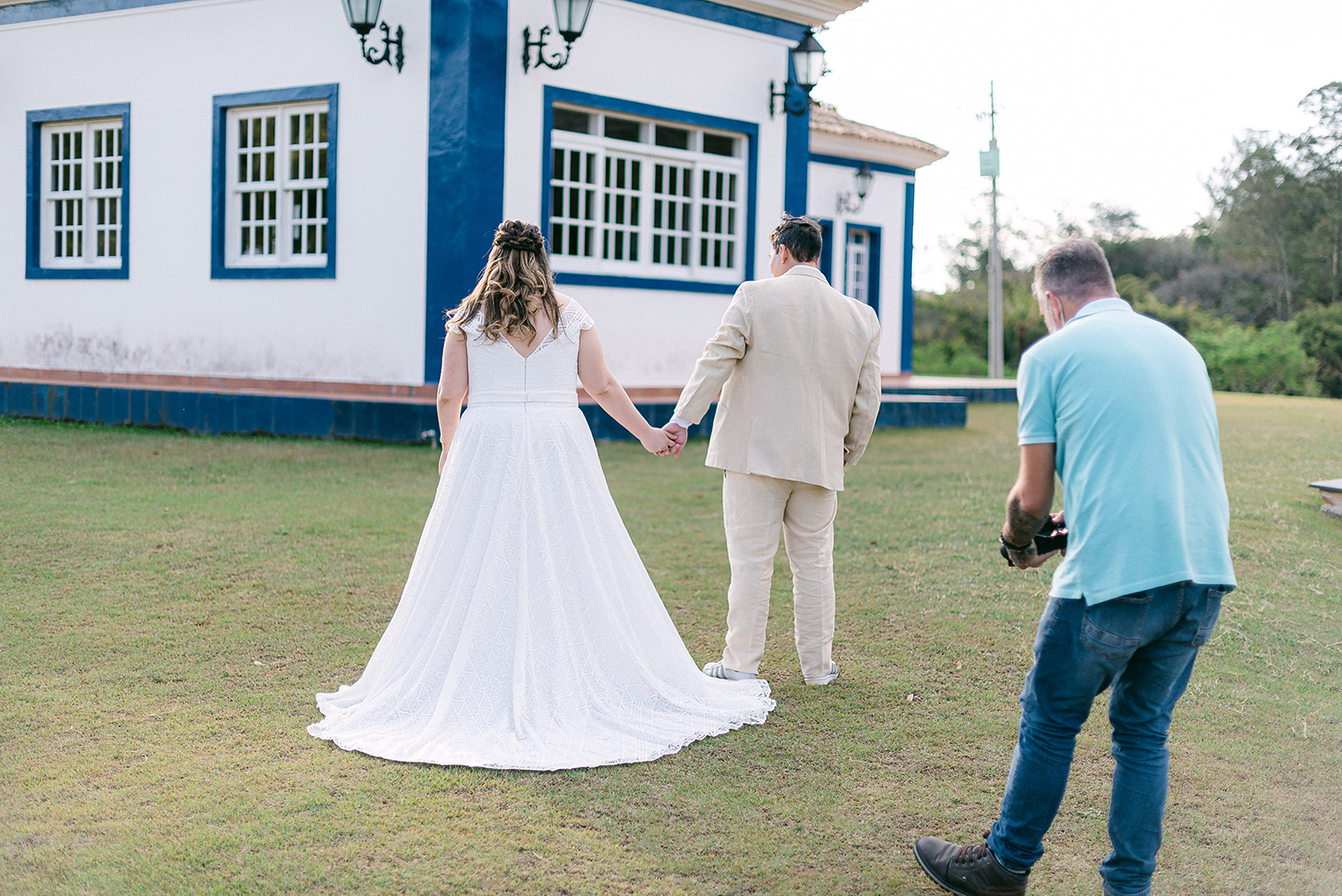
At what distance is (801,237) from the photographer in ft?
15.6

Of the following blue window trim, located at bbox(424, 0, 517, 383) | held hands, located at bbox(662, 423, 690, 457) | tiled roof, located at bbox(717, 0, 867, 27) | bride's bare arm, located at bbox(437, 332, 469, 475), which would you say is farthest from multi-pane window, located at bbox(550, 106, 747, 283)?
bride's bare arm, located at bbox(437, 332, 469, 475)

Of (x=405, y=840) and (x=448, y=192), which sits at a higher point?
(x=448, y=192)

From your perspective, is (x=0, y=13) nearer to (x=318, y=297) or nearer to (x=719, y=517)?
(x=318, y=297)

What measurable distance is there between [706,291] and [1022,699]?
456 inches

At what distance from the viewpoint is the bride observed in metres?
4.07

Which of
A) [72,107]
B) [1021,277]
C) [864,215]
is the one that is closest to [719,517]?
[72,107]

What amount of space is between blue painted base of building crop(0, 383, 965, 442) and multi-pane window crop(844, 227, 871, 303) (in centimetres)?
879

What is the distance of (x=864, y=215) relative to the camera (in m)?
21.4

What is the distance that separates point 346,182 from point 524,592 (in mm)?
9653

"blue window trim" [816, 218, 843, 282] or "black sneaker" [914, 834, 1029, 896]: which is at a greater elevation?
"blue window trim" [816, 218, 843, 282]

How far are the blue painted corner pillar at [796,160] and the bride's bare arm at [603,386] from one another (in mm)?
10280

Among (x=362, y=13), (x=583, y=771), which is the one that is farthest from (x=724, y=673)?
(x=362, y=13)

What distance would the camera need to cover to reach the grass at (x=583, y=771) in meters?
3.12

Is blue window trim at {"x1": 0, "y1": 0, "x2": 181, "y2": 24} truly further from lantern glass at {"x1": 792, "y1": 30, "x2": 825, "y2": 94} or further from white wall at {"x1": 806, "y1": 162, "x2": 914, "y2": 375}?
white wall at {"x1": 806, "y1": 162, "x2": 914, "y2": 375}
